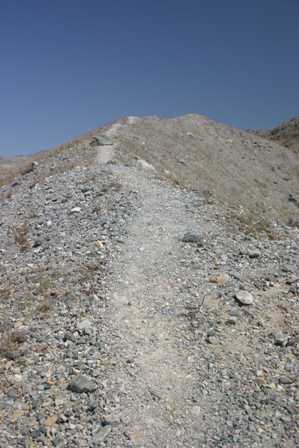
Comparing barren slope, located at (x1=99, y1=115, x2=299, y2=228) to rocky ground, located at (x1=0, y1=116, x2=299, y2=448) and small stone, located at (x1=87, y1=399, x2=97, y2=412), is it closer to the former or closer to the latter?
rocky ground, located at (x1=0, y1=116, x2=299, y2=448)

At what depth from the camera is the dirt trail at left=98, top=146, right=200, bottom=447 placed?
6637 millimetres

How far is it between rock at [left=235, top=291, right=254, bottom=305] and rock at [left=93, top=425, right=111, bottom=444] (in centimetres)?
386

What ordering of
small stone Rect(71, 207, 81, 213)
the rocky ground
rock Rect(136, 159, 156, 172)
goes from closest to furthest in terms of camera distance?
the rocky ground, small stone Rect(71, 207, 81, 213), rock Rect(136, 159, 156, 172)

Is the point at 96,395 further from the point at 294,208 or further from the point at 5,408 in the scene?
the point at 294,208

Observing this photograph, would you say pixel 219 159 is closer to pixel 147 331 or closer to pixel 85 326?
pixel 147 331

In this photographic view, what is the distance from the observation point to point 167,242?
39.5 ft

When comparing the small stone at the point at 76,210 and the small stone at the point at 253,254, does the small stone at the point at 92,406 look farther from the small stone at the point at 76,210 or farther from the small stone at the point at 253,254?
the small stone at the point at 76,210

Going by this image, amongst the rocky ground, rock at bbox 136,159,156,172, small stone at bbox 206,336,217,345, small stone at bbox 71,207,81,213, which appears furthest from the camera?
rock at bbox 136,159,156,172

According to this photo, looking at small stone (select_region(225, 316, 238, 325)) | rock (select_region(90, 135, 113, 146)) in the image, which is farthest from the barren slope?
small stone (select_region(225, 316, 238, 325))


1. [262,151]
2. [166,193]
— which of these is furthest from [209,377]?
[262,151]

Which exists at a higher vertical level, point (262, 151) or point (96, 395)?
point (262, 151)

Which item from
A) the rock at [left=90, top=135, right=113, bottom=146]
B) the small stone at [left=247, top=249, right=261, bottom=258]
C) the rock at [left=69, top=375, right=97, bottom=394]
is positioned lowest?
the rock at [left=69, top=375, right=97, bottom=394]

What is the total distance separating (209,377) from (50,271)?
5161mm

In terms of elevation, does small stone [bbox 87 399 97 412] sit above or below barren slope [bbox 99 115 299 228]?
below
